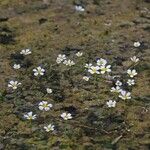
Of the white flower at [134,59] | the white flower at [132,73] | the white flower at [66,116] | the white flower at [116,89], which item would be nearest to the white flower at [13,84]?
the white flower at [66,116]

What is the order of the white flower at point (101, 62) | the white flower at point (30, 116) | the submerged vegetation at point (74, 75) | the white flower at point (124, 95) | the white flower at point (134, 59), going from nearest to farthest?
the submerged vegetation at point (74, 75) < the white flower at point (30, 116) < the white flower at point (124, 95) < the white flower at point (101, 62) < the white flower at point (134, 59)

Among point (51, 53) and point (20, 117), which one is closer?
point (20, 117)

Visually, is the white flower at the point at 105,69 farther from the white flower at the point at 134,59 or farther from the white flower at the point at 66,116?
the white flower at the point at 66,116

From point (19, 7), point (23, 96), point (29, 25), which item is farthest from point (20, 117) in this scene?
point (19, 7)

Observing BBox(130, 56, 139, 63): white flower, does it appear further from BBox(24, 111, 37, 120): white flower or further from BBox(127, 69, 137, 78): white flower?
BBox(24, 111, 37, 120): white flower

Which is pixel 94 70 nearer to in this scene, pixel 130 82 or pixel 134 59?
pixel 130 82

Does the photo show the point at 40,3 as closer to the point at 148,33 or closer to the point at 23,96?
the point at 148,33

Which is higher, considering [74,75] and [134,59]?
[134,59]

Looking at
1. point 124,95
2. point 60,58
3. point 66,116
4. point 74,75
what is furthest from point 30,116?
point 60,58
